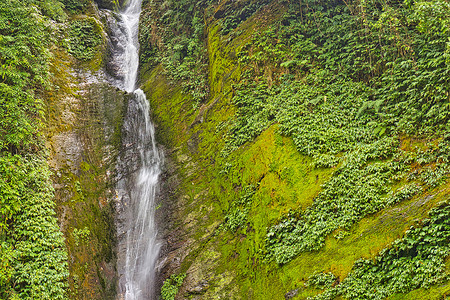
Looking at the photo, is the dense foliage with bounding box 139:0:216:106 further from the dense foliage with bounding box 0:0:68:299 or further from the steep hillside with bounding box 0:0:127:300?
the dense foliage with bounding box 0:0:68:299

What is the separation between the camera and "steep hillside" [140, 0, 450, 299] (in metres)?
5.21

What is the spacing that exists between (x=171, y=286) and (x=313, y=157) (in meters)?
5.94

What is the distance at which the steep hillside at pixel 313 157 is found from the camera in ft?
17.1

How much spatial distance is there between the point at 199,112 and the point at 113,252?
671 cm

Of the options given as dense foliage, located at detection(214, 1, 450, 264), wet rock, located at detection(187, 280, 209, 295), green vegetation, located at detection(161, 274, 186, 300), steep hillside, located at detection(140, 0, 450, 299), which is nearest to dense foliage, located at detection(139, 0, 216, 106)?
steep hillside, located at detection(140, 0, 450, 299)

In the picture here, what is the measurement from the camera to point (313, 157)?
7.48m

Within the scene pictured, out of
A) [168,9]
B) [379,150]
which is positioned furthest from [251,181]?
[168,9]

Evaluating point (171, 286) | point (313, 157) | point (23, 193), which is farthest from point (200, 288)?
point (23, 193)

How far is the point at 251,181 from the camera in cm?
860

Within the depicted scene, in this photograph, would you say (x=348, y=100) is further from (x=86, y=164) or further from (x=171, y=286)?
(x=86, y=164)

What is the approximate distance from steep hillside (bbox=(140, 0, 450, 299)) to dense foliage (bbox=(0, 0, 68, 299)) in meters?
3.47

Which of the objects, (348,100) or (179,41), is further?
(179,41)

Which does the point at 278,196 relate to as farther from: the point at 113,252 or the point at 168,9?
the point at 168,9

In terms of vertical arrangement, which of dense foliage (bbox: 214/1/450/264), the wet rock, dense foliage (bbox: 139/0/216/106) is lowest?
the wet rock
